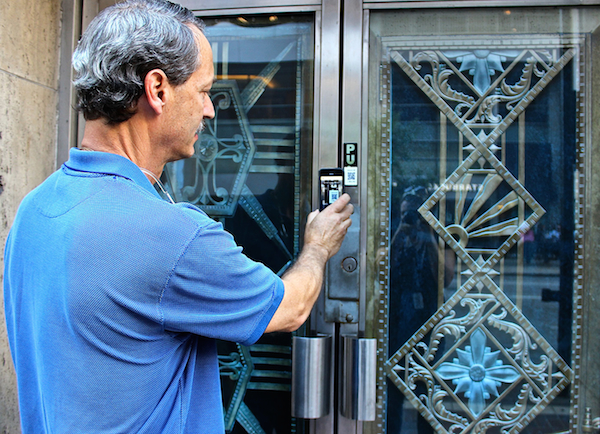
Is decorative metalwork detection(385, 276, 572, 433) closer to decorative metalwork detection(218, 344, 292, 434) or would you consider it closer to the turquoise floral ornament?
the turquoise floral ornament

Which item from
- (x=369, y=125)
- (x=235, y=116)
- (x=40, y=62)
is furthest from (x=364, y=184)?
(x=40, y=62)

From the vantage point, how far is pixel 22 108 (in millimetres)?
1993

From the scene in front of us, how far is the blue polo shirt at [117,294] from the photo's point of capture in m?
0.96

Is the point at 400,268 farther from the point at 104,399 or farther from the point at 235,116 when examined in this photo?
the point at 104,399

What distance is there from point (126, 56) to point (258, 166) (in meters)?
1.11

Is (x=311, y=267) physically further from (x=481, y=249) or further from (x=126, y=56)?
(x=481, y=249)

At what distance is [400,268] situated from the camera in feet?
6.71

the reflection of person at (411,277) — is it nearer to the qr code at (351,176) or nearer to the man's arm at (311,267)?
the qr code at (351,176)

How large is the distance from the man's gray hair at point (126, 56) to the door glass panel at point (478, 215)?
3.68 feet

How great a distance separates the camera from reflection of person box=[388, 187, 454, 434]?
79.9 inches

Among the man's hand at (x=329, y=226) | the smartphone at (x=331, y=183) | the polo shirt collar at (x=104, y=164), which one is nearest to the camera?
the polo shirt collar at (x=104, y=164)

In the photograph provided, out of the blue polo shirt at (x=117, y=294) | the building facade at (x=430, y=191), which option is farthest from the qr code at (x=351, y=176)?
the blue polo shirt at (x=117, y=294)

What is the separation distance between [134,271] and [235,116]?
1345mm

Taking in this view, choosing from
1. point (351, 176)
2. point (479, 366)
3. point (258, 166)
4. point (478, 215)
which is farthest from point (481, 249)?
point (258, 166)
